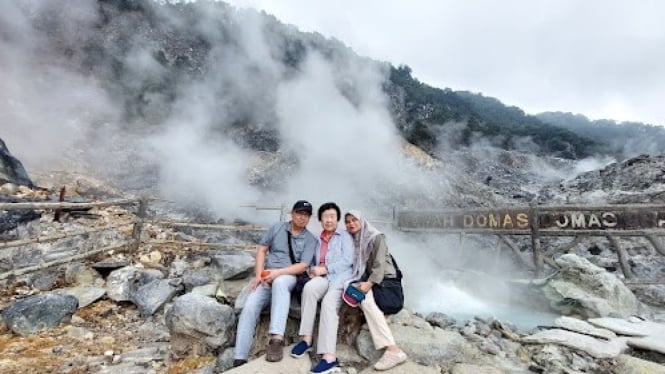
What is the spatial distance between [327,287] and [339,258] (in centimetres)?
26

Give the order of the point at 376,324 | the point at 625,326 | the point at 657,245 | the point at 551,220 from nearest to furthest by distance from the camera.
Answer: the point at 376,324 < the point at 625,326 < the point at 657,245 < the point at 551,220

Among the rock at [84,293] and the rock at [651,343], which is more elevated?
the rock at [651,343]

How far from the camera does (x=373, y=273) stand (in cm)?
273

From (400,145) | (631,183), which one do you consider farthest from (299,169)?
(631,183)

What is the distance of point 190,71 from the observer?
21.3 metres

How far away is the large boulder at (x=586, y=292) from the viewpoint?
14.4 ft

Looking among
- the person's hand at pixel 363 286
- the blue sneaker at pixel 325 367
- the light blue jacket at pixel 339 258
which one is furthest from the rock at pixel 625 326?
the blue sneaker at pixel 325 367

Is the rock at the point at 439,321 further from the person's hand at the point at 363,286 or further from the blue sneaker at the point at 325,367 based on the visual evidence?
the blue sneaker at the point at 325,367

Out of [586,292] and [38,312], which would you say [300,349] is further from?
[586,292]

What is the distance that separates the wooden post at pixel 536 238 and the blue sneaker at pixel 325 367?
14.9 feet

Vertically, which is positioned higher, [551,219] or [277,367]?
[551,219]

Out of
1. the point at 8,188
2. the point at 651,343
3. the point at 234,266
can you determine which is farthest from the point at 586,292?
the point at 8,188

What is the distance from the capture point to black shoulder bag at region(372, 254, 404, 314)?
270 cm

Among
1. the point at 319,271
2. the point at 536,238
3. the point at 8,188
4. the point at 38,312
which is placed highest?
the point at 8,188
